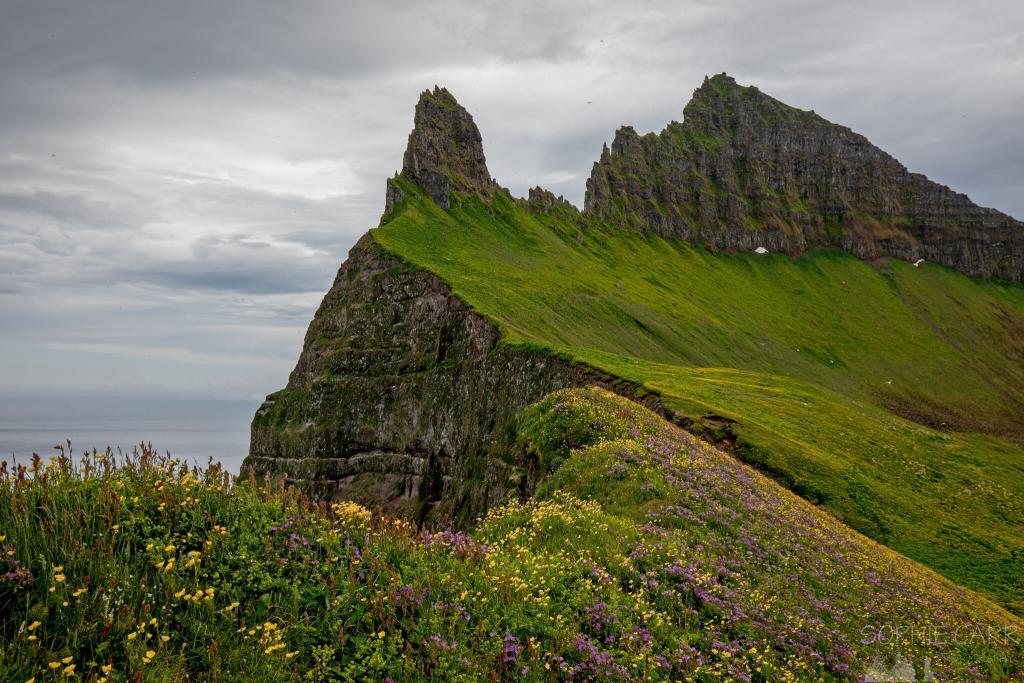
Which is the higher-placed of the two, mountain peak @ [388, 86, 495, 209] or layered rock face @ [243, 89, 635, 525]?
mountain peak @ [388, 86, 495, 209]

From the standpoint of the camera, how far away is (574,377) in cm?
4831

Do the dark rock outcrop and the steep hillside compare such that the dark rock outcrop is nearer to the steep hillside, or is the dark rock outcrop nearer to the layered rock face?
the layered rock face

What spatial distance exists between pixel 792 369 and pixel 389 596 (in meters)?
152

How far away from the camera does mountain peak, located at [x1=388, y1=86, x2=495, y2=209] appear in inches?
5394

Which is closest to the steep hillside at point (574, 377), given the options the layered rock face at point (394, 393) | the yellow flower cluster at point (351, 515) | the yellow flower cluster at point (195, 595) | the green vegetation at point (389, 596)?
the layered rock face at point (394, 393)

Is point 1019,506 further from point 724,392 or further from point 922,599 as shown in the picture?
point 922,599

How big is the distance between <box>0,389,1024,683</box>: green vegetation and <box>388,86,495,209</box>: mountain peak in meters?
124

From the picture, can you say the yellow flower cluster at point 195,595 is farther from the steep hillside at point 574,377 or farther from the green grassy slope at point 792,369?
the green grassy slope at point 792,369

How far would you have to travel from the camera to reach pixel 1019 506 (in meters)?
44.5

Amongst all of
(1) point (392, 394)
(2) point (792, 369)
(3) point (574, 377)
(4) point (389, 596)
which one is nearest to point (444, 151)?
(1) point (392, 394)

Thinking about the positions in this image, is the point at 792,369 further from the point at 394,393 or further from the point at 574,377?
the point at 574,377

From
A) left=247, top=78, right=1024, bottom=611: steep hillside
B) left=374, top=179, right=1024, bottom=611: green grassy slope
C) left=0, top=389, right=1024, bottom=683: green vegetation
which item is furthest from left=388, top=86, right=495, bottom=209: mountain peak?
left=0, top=389, right=1024, bottom=683: green vegetation

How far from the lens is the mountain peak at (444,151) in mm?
137000

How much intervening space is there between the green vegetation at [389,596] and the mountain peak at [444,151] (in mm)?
123716
